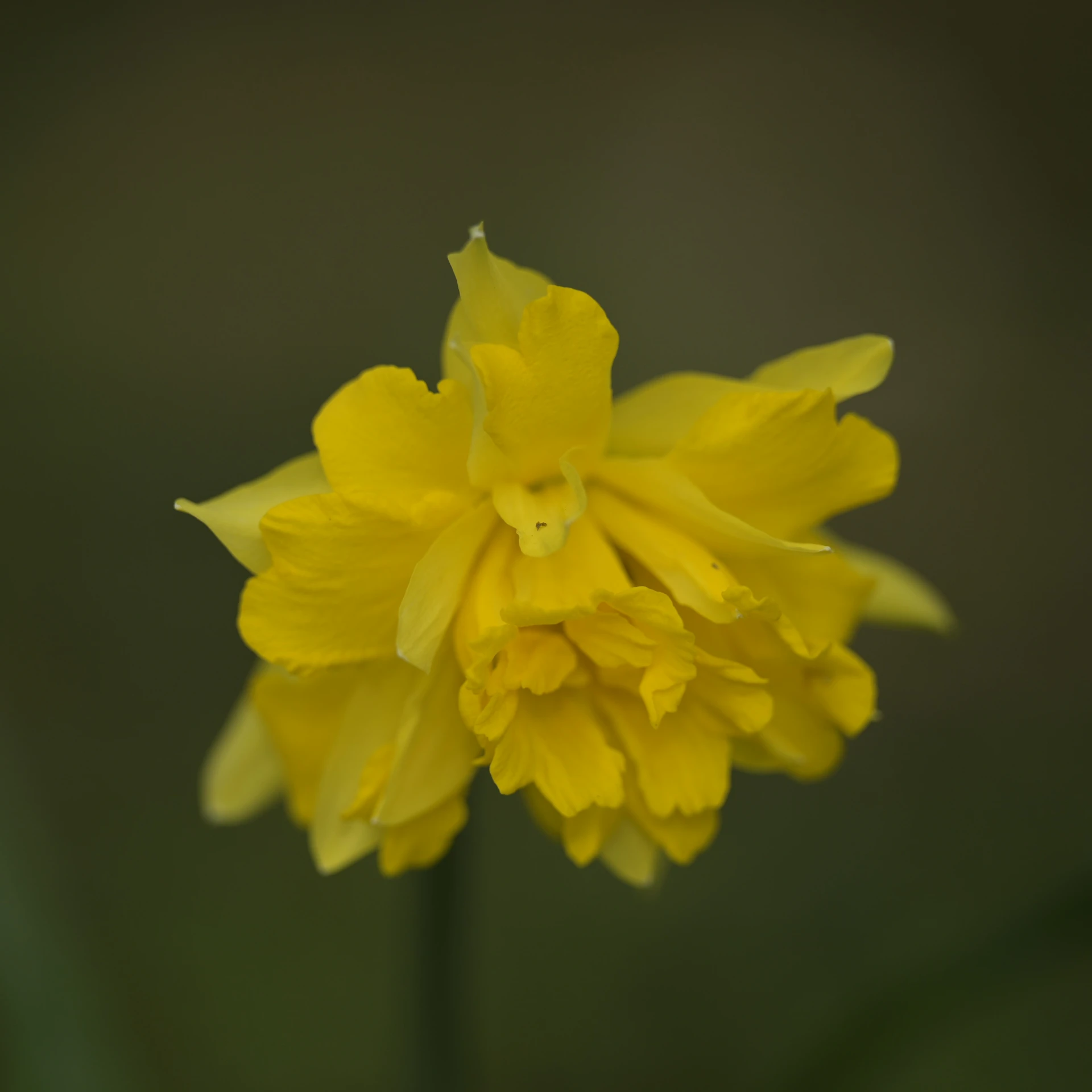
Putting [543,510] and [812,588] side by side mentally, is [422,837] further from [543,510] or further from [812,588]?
[812,588]

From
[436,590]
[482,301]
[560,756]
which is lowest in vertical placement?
[560,756]

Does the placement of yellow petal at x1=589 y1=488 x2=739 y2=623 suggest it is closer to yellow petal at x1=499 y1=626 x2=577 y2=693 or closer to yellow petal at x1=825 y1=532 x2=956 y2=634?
yellow petal at x1=499 y1=626 x2=577 y2=693

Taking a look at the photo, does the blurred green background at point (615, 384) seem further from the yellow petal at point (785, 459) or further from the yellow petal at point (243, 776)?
→ the yellow petal at point (785, 459)

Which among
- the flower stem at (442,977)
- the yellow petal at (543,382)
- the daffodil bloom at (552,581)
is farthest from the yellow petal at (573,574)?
the flower stem at (442,977)

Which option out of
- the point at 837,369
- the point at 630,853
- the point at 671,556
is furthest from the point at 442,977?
the point at 837,369

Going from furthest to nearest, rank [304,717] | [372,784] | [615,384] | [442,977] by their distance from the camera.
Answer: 1. [615,384]
2. [442,977]
3. [304,717]
4. [372,784]

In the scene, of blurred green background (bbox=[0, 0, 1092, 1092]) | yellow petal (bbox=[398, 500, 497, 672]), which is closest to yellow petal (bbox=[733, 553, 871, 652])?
yellow petal (bbox=[398, 500, 497, 672])
